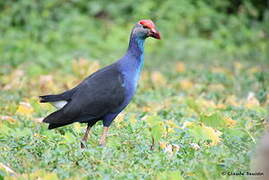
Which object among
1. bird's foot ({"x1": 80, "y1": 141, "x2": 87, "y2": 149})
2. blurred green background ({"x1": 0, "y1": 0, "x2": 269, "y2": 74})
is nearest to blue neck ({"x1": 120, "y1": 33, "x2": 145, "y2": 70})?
bird's foot ({"x1": 80, "y1": 141, "x2": 87, "y2": 149})

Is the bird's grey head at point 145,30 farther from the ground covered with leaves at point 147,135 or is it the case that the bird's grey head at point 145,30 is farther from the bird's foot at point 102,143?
the bird's foot at point 102,143

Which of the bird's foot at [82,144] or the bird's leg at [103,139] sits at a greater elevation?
the bird's foot at [82,144]

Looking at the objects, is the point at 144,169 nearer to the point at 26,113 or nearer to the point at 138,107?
the point at 26,113

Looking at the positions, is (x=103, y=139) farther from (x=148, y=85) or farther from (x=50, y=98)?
(x=148, y=85)

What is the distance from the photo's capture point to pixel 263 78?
9516mm

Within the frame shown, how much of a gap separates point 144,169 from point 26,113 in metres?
2.41

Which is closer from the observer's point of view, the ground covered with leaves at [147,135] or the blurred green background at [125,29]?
the ground covered with leaves at [147,135]

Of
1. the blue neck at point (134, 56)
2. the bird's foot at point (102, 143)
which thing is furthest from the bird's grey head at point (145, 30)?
the bird's foot at point (102, 143)

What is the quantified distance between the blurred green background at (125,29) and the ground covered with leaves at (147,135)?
2232 mm

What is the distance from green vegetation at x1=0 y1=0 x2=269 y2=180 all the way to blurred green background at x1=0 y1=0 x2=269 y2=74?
24 millimetres

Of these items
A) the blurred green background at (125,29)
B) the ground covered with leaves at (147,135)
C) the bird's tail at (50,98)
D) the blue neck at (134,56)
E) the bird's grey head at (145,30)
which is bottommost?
the blurred green background at (125,29)

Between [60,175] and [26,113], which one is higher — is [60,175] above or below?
above

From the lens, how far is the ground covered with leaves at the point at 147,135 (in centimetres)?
477

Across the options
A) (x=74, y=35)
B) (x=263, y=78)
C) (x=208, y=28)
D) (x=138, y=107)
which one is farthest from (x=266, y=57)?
(x=138, y=107)
